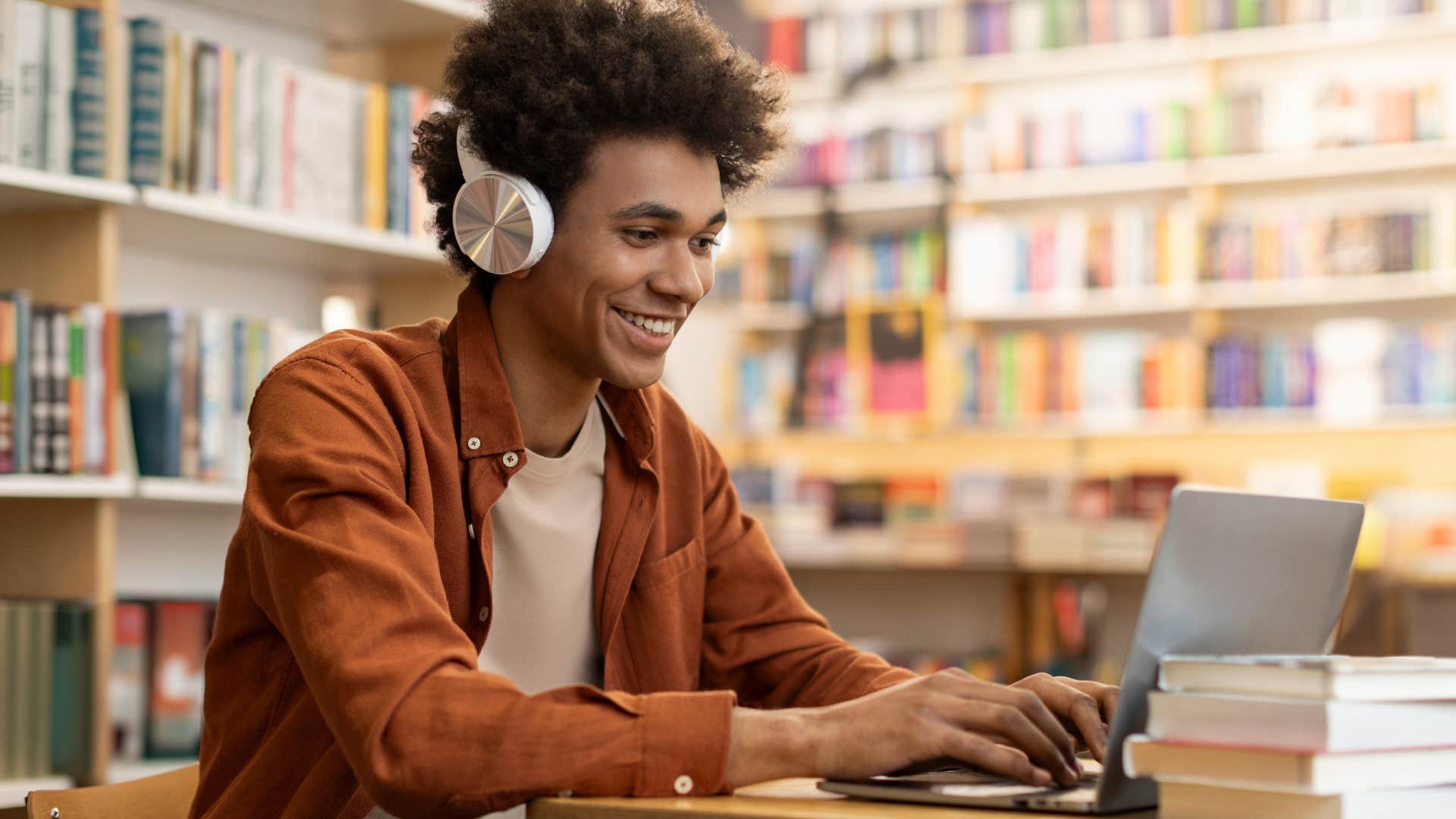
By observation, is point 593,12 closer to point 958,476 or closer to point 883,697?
point 883,697

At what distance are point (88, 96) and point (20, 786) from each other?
37.2 inches

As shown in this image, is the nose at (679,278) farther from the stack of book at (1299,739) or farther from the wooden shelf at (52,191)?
the wooden shelf at (52,191)

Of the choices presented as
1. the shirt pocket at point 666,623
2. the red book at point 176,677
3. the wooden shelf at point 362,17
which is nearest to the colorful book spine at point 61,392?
the red book at point 176,677

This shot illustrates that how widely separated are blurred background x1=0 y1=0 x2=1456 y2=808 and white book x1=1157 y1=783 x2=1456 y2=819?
1.70 metres

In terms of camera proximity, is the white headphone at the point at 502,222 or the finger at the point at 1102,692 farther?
the white headphone at the point at 502,222

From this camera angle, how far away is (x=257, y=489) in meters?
1.18

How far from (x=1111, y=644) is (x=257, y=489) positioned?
3.64 meters

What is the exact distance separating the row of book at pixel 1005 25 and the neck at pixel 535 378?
346 centimetres

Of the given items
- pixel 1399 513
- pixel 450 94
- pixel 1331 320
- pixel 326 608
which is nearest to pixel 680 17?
pixel 450 94

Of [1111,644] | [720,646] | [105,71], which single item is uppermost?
[105,71]

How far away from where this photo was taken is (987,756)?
100 centimetres

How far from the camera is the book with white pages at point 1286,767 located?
828 millimetres

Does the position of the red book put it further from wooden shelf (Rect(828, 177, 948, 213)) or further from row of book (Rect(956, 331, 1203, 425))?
wooden shelf (Rect(828, 177, 948, 213))

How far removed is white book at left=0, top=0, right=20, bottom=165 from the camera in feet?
6.91
